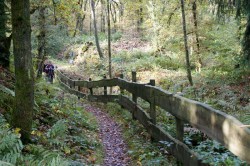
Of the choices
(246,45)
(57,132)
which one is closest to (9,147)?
(57,132)

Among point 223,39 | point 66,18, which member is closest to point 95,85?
point 66,18

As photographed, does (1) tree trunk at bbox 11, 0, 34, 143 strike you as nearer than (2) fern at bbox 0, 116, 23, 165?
No

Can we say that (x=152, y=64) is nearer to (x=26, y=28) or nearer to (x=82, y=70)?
(x=82, y=70)

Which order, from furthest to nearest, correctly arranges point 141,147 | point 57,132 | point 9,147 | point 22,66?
point 141,147, point 57,132, point 22,66, point 9,147

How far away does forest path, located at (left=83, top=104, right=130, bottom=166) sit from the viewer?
6.04 m

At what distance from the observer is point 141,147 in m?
6.45

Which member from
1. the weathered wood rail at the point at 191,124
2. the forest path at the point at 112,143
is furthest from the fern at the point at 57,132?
the weathered wood rail at the point at 191,124

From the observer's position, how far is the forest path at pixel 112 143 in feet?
19.8

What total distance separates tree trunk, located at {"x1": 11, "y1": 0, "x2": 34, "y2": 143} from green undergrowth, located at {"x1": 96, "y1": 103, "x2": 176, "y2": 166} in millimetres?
2131

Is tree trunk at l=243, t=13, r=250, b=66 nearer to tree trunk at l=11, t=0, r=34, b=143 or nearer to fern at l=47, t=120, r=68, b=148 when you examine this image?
fern at l=47, t=120, r=68, b=148

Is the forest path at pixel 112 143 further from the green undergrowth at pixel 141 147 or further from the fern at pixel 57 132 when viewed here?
the fern at pixel 57 132

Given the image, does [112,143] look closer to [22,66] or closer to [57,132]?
[57,132]

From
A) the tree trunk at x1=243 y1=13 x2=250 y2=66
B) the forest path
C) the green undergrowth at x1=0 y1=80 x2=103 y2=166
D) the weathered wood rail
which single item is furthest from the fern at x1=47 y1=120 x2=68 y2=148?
the tree trunk at x1=243 y1=13 x2=250 y2=66

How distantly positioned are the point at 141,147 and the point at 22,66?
3089 millimetres
